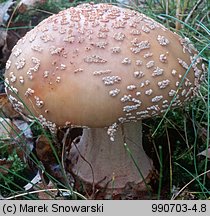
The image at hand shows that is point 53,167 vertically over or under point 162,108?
under

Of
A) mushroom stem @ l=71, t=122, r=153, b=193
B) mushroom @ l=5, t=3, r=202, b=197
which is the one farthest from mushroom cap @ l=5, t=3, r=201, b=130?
mushroom stem @ l=71, t=122, r=153, b=193

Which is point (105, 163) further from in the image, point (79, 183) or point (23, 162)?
point (23, 162)

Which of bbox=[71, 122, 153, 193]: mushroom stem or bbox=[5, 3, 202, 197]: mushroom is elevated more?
bbox=[5, 3, 202, 197]: mushroom

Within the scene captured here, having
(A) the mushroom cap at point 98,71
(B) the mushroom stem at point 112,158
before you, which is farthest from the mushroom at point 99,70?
(B) the mushroom stem at point 112,158

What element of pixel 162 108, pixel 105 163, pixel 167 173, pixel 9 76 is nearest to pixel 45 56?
pixel 9 76

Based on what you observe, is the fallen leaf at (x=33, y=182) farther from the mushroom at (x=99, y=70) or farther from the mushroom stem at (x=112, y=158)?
the mushroom at (x=99, y=70)

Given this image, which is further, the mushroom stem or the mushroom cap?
the mushroom stem

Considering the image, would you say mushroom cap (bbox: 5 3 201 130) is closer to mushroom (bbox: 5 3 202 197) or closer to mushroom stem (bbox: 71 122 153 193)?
mushroom (bbox: 5 3 202 197)
